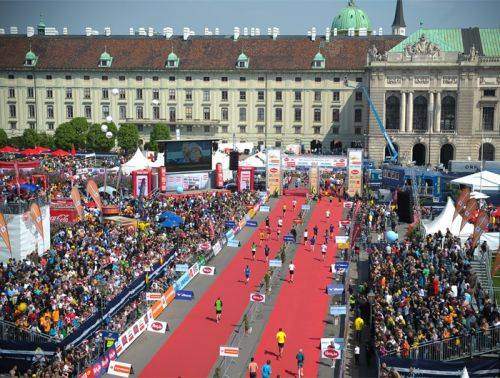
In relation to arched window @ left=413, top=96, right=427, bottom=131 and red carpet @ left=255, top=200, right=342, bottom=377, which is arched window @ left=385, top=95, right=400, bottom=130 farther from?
red carpet @ left=255, top=200, right=342, bottom=377

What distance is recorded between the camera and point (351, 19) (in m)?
124

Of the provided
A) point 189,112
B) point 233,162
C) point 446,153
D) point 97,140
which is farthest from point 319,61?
point 97,140

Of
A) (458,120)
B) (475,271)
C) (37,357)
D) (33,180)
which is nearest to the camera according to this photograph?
(37,357)

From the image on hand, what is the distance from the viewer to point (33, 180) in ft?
195

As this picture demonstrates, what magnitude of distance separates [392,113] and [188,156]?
31.5 meters

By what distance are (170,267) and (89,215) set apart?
13.2m

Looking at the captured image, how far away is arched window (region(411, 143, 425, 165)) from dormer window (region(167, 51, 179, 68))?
106 ft

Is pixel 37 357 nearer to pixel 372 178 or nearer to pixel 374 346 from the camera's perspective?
pixel 374 346

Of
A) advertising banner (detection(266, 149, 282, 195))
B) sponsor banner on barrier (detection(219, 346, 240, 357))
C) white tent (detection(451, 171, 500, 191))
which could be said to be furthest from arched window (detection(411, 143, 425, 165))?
sponsor banner on barrier (detection(219, 346, 240, 357))

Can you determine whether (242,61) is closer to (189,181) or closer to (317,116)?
(317,116)

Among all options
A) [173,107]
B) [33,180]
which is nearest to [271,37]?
[173,107]

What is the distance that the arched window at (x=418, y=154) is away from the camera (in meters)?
86.6

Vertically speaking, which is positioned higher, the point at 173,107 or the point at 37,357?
the point at 173,107

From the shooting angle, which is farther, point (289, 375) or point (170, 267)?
point (170, 267)
